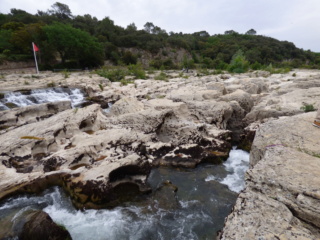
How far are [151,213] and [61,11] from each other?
8380 centimetres

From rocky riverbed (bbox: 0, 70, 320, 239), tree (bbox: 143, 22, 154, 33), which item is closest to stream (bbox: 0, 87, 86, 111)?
rocky riverbed (bbox: 0, 70, 320, 239)

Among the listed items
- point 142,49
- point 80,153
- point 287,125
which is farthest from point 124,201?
point 142,49

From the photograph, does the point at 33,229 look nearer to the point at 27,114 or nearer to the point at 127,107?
the point at 127,107

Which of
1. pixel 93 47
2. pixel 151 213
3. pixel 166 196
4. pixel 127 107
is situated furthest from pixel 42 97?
pixel 93 47

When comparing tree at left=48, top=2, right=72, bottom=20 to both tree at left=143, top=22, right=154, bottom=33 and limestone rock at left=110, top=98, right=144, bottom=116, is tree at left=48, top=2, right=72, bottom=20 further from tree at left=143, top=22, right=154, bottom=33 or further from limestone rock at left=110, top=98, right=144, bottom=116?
limestone rock at left=110, top=98, right=144, bottom=116

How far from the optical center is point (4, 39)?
1234 inches

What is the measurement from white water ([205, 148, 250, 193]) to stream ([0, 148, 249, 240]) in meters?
0.05

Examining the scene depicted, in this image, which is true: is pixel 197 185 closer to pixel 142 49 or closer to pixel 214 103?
pixel 214 103

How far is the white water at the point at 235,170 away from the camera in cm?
646

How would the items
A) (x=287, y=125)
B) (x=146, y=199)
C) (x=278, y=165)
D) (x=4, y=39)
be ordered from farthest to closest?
(x=4, y=39) → (x=146, y=199) → (x=287, y=125) → (x=278, y=165)

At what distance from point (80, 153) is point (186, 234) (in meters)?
4.20

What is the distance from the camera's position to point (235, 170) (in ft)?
24.0

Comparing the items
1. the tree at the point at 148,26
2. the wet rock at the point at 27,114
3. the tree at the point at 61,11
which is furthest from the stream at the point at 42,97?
the tree at the point at 148,26

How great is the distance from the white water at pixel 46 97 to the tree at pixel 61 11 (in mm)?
66381
